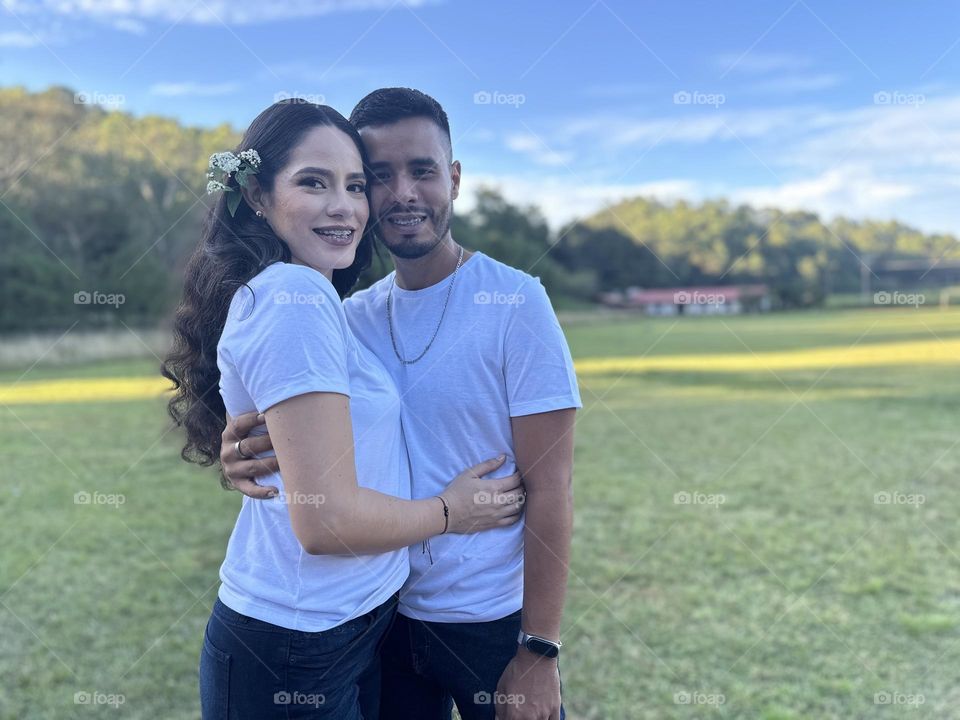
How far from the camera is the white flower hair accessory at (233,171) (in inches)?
62.7

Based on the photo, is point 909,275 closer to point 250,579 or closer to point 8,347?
point 8,347

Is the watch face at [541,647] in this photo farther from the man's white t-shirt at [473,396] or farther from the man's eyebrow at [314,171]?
the man's eyebrow at [314,171]

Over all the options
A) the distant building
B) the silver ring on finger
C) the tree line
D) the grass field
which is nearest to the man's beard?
the silver ring on finger

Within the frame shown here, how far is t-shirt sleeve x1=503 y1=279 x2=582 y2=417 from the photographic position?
1.61 metres

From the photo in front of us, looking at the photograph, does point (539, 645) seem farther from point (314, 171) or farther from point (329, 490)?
point (314, 171)

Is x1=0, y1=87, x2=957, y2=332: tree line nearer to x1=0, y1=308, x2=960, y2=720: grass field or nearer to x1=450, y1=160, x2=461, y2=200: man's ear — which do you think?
x1=0, y1=308, x2=960, y2=720: grass field

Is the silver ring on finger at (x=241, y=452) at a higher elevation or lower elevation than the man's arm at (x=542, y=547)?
higher

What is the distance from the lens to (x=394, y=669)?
184cm

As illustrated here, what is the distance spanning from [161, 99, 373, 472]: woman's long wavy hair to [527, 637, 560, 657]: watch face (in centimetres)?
93

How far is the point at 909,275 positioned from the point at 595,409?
58.2 meters

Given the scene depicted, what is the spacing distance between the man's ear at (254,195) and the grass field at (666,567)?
9.83ft

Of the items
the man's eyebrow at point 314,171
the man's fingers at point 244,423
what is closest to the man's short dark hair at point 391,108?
the man's eyebrow at point 314,171

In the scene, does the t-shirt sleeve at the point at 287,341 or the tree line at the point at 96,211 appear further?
the tree line at the point at 96,211

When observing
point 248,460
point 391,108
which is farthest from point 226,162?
point 248,460
